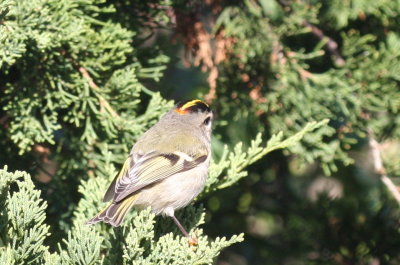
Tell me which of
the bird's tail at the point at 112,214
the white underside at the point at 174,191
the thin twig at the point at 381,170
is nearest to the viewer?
the bird's tail at the point at 112,214

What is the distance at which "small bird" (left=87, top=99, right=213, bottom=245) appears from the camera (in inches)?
104

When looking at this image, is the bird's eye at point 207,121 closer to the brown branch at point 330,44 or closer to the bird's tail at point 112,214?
the brown branch at point 330,44

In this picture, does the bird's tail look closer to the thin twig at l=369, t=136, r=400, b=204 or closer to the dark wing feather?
the dark wing feather

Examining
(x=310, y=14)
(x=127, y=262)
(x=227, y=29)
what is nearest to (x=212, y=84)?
(x=227, y=29)

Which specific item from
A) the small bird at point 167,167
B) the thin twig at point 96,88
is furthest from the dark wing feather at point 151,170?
the thin twig at point 96,88

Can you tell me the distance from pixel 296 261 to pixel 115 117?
1166 mm

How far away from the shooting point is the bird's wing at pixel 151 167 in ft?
8.63

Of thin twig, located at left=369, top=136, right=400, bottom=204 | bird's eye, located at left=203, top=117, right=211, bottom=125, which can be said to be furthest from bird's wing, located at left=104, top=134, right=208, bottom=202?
thin twig, located at left=369, top=136, right=400, bottom=204

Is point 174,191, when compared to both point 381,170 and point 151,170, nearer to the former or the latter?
point 151,170

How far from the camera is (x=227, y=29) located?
10.1 ft

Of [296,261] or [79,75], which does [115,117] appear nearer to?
[79,75]

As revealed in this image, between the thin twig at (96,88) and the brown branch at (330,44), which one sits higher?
the thin twig at (96,88)

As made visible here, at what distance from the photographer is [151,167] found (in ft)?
9.61

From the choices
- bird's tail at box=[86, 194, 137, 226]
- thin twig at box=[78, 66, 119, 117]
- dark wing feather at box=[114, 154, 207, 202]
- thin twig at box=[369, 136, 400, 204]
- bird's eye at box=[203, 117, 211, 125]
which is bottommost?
thin twig at box=[369, 136, 400, 204]
